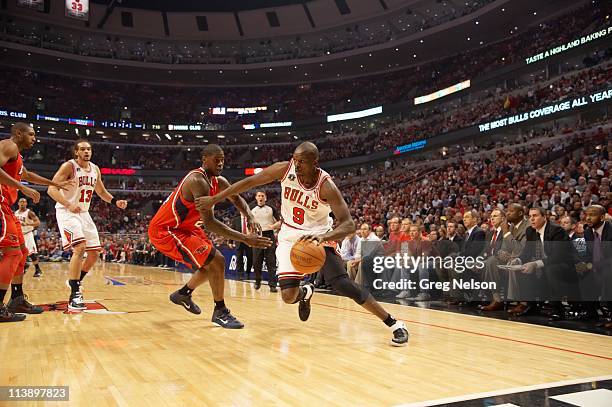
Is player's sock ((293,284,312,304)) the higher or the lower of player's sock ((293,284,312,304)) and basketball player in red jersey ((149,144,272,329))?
the lower

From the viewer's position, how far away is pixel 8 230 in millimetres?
5203

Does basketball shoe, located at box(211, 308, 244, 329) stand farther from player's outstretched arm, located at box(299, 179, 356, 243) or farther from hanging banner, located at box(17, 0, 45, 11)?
hanging banner, located at box(17, 0, 45, 11)

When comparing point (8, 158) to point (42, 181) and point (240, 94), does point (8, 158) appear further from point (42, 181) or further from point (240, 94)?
point (240, 94)

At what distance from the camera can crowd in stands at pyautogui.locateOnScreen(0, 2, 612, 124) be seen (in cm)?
3253

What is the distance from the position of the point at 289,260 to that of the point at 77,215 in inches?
134

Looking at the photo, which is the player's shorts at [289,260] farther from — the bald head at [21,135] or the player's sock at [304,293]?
the bald head at [21,135]

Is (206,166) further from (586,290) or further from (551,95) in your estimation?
(551,95)

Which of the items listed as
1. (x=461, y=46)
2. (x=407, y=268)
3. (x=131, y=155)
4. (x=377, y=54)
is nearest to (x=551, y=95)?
(x=461, y=46)

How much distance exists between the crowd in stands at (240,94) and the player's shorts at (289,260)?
27.9m

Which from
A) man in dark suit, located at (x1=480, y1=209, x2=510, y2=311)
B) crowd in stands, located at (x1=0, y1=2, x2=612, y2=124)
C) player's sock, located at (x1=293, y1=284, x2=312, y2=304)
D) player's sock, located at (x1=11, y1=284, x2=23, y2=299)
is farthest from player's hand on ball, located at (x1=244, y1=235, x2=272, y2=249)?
crowd in stands, located at (x1=0, y1=2, x2=612, y2=124)

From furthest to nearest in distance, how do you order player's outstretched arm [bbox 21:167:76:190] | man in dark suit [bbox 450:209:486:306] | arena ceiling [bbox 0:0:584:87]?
arena ceiling [bbox 0:0:584:87], man in dark suit [bbox 450:209:486:306], player's outstretched arm [bbox 21:167:76:190]

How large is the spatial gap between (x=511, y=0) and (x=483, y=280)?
82.8 feet

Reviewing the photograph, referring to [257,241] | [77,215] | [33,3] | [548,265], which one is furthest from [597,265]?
[33,3]

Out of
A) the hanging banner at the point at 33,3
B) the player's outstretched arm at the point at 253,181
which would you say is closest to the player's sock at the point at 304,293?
the player's outstretched arm at the point at 253,181
